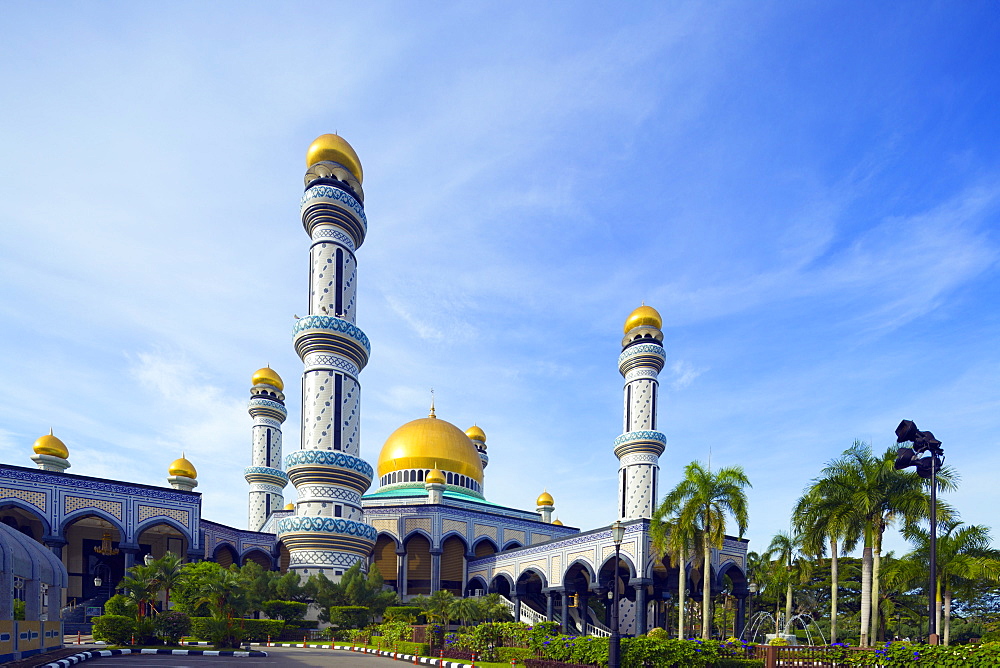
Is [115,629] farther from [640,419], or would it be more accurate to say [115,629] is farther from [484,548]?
[640,419]

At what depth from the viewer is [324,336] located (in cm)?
3891

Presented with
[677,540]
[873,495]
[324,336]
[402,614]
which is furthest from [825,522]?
[324,336]

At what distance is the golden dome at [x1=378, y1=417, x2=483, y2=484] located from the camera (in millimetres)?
52844

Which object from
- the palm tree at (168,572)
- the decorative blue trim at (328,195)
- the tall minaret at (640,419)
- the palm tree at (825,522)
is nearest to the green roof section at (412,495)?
the tall minaret at (640,419)

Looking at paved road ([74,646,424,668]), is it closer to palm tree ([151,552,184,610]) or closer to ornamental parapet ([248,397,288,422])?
palm tree ([151,552,184,610])

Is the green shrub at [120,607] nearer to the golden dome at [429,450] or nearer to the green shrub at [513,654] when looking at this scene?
the green shrub at [513,654]

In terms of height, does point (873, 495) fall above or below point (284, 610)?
above

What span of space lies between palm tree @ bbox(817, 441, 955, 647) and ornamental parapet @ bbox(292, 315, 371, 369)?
81.4 feet

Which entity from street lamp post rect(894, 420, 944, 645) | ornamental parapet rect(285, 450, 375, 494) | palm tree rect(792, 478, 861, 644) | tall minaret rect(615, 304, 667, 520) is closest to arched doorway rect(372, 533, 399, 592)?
ornamental parapet rect(285, 450, 375, 494)

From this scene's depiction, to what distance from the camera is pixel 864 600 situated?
2222cm

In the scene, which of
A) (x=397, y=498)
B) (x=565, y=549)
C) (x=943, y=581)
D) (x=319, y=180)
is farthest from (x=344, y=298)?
(x=943, y=581)

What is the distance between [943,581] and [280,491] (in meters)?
39.7

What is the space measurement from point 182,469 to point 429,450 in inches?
643

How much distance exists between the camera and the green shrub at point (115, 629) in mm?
23125
